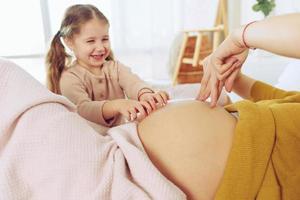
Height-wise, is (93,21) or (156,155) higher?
(93,21)

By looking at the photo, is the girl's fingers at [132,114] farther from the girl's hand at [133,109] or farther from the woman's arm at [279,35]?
the woman's arm at [279,35]

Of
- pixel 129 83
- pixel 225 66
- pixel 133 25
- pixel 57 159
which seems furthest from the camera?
pixel 133 25

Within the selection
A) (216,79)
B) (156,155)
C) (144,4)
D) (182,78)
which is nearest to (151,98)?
(216,79)

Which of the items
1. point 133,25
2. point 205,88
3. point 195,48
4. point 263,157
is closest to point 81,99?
point 205,88

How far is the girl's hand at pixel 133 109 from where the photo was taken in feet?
3.05

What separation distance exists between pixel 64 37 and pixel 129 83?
309mm

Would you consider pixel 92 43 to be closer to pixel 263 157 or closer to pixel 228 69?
pixel 228 69

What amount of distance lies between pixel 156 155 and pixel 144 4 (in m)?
2.81

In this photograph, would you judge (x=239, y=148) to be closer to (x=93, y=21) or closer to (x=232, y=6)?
(x=93, y=21)

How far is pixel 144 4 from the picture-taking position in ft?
11.0

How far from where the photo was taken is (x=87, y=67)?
4.41 ft

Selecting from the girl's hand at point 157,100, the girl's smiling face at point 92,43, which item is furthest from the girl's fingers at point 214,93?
the girl's smiling face at point 92,43

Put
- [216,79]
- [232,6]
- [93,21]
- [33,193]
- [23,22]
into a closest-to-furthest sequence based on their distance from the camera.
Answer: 1. [33,193]
2. [216,79]
3. [93,21]
4. [23,22]
5. [232,6]

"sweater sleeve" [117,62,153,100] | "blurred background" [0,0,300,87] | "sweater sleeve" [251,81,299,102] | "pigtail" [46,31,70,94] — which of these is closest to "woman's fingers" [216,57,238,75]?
"sweater sleeve" [251,81,299,102]
